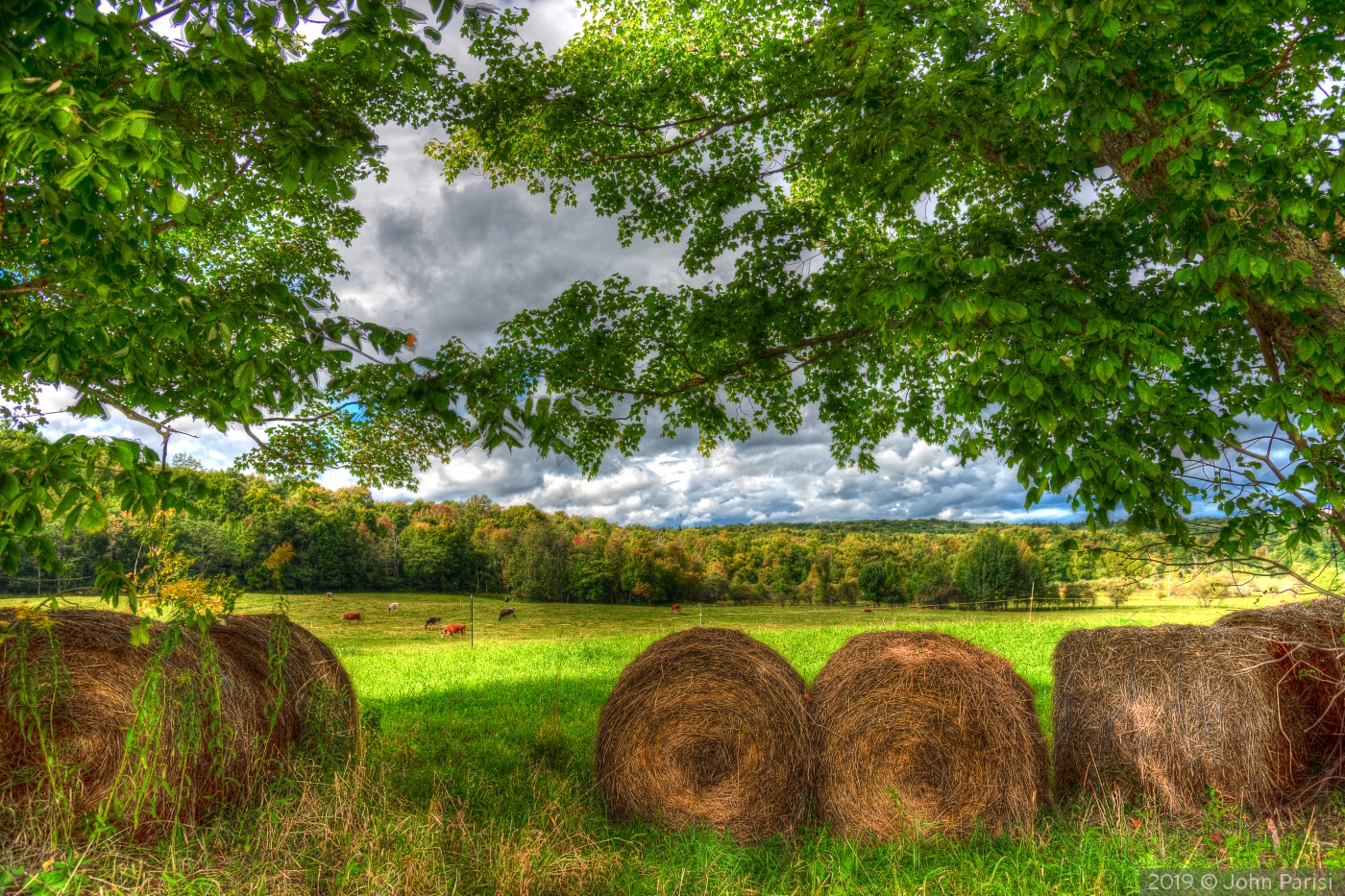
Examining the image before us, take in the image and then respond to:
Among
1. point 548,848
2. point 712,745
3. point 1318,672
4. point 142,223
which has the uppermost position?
point 142,223

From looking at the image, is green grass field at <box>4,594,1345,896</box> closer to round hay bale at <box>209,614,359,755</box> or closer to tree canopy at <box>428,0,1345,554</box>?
round hay bale at <box>209,614,359,755</box>

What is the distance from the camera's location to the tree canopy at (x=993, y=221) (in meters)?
4.64

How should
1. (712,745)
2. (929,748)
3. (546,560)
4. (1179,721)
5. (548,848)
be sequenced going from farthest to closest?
1. (546,560)
2. (712,745)
3. (1179,721)
4. (929,748)
5. (548,848)

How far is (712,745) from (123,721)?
4.21 meters

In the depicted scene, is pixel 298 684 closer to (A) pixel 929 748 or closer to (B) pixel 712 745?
(B) pixel 712 745

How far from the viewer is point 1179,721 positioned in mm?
5359

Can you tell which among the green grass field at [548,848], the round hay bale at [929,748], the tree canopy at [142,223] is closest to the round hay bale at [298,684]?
the green grass field at [548,848]

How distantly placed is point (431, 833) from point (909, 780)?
11.4 ft

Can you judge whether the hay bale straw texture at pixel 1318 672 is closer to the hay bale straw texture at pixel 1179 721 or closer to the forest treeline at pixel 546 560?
the hay bale straw texture at pixel 1179 721

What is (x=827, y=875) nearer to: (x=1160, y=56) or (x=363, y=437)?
(x=1160, y=56)

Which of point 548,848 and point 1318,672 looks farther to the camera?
point 1318,672

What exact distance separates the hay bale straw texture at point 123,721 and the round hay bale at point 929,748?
433 cm

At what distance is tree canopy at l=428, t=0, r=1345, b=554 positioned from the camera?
464 cm

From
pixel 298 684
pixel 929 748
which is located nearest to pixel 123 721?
pixel 298 684
